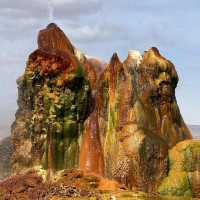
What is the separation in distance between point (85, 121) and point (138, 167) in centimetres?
430

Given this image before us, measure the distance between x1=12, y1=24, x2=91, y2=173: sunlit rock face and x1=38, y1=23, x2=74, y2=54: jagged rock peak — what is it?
51cm

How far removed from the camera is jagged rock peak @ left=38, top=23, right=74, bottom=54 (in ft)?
132

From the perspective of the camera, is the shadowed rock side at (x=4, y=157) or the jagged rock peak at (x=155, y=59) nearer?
the jagged rock peak at (x=155, y=59)

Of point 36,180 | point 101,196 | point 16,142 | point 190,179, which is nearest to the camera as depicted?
point 101,196

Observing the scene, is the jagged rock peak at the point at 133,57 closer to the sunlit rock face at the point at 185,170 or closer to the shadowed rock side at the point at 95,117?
the shadowed rock side at the point at 95,117

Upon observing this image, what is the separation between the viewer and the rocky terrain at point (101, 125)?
37.1 m

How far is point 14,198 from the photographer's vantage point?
107ft

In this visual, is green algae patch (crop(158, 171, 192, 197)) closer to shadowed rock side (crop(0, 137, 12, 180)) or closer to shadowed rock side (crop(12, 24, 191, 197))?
shadowed rock side (crop(12, 24, 191, 197))

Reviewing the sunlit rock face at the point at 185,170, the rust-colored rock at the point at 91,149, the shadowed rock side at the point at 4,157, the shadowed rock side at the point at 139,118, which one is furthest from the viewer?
the shadowed rock side at the point at 4,157

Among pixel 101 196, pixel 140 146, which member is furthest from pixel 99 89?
pixel 101 196

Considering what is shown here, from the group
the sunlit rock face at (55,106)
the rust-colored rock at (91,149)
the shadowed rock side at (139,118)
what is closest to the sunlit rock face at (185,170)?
the shadowed rock side at (139,118)

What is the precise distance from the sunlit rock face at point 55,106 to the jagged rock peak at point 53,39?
20.0 inches

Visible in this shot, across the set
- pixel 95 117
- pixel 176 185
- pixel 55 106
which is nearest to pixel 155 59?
pixel 95 117

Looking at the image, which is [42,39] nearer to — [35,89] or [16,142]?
[35,89]
